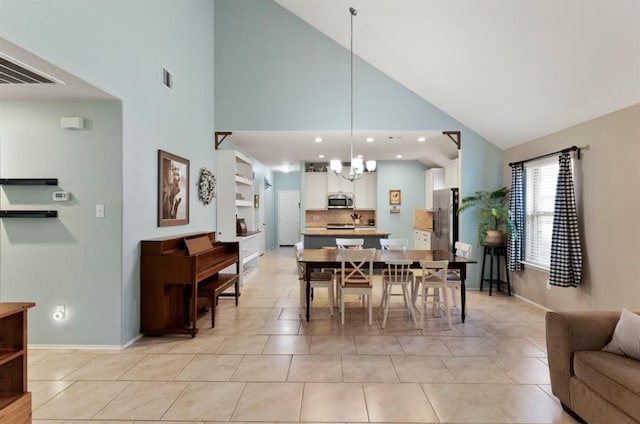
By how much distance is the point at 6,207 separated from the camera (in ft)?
10.7

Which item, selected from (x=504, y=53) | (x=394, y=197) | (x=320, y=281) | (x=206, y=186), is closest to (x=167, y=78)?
(x=206, y=186)

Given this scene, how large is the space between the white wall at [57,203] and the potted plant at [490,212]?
494 centimetres

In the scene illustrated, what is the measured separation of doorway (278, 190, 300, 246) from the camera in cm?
1212

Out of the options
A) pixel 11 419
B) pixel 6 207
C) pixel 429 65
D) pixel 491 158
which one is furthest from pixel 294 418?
pixel 491 158

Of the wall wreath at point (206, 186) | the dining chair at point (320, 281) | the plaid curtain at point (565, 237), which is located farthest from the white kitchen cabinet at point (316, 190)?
the plaid curtain at point (565, 237)

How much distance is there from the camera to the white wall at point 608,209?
3.27m

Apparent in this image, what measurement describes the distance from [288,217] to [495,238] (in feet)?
25.6

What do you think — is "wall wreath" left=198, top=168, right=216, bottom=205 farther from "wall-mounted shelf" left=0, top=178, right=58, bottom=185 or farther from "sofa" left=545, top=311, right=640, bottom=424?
"sofa" left=545, top=311, right=640, bottom=424

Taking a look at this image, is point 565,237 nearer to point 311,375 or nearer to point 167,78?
point 311,375

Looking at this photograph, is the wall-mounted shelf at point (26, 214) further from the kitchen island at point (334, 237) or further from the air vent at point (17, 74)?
the kitchen island at point (334, 237)

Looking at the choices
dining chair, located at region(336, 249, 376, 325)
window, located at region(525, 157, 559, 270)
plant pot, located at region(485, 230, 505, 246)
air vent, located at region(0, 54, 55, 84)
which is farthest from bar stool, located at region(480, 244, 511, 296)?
air vent, located at region(0, 54, 55, 84)

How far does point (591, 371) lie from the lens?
2033 millimetres

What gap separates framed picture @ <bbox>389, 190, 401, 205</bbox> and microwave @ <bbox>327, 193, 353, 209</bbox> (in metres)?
1.01

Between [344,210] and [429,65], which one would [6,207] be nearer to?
[429,65]
